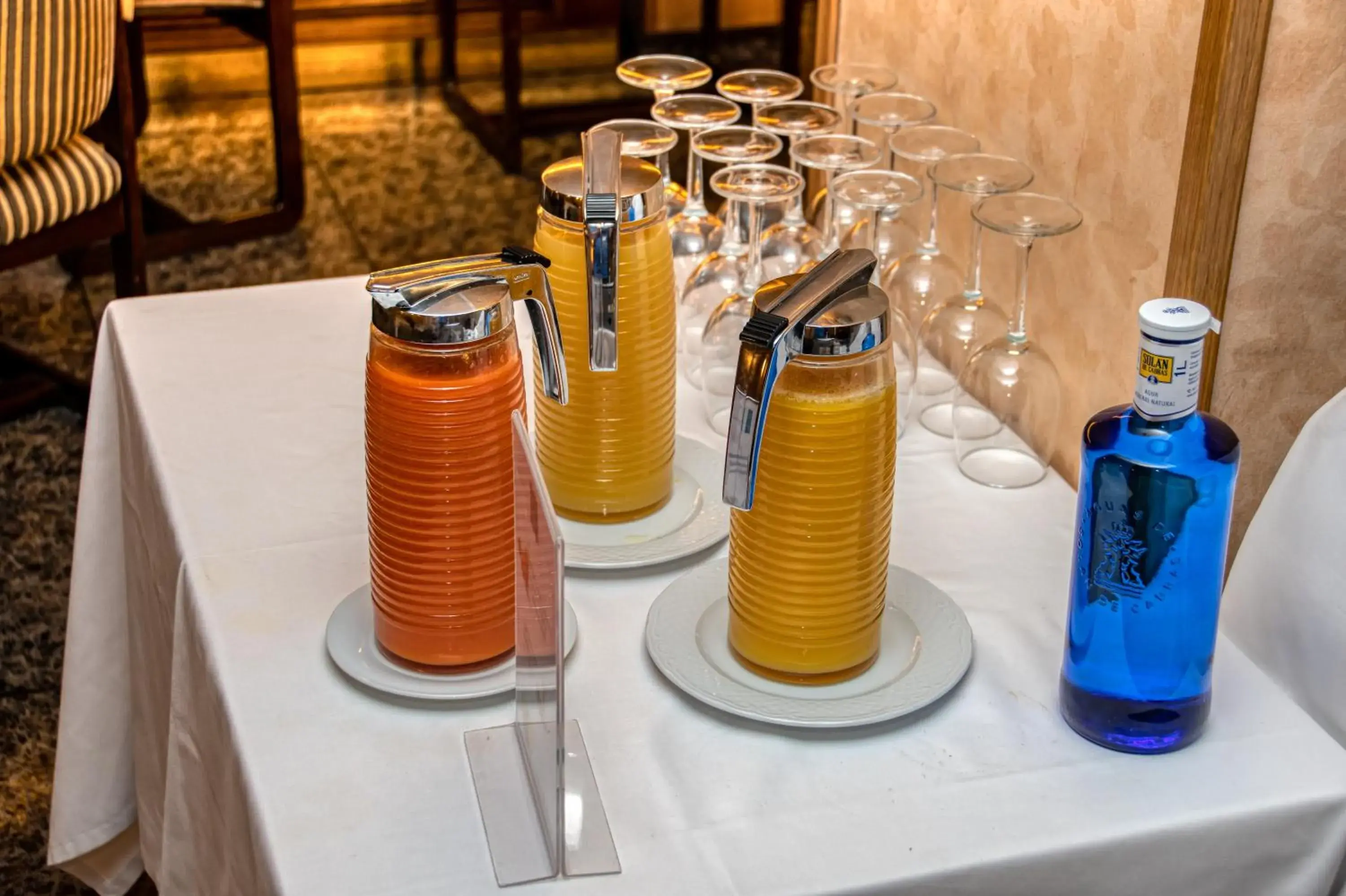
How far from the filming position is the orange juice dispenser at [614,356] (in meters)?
1.02

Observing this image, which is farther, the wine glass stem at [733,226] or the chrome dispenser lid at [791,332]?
the wine glass stem at [733,226]

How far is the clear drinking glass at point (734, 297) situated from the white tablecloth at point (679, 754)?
0.21ft

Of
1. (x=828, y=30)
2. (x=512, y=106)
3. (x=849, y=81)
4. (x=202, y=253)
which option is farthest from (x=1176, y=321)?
(x=512, y=106)

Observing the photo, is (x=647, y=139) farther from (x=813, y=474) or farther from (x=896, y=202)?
(x=813, y=474)

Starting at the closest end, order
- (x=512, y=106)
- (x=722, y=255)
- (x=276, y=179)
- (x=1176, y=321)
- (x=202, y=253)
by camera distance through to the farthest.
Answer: (x=1176, y=321)
(x=722, y=255)
(x=202, y=253)
(x=276, y=179)
(x=512, y=106)

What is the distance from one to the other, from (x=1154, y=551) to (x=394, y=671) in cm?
45

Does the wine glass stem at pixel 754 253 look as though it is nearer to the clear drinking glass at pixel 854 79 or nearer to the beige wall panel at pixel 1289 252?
the clear drinking glass at pixel 854 79

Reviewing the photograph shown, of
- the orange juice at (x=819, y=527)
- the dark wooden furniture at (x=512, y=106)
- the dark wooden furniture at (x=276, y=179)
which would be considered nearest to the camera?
the orange juice at (x=819, y=527)

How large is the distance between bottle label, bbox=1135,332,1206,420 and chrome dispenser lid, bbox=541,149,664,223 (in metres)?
0.37

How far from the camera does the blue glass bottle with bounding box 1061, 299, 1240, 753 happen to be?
2.64ft

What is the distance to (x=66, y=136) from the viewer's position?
2473 mm

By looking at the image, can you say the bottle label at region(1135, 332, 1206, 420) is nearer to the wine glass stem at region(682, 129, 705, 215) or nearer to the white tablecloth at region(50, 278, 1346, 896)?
the white tablecloth at region(50, 278, 1346, 896)

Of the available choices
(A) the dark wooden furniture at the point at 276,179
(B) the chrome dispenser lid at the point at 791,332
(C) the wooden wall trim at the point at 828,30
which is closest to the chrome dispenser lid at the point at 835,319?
(B) the chrome dispenser lid at the point at 791,332

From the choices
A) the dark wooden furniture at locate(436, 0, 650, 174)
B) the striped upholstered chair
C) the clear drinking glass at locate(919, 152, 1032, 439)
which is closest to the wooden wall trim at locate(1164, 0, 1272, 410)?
the clear drinking glass at locate(919, 152, 1032, 439)
